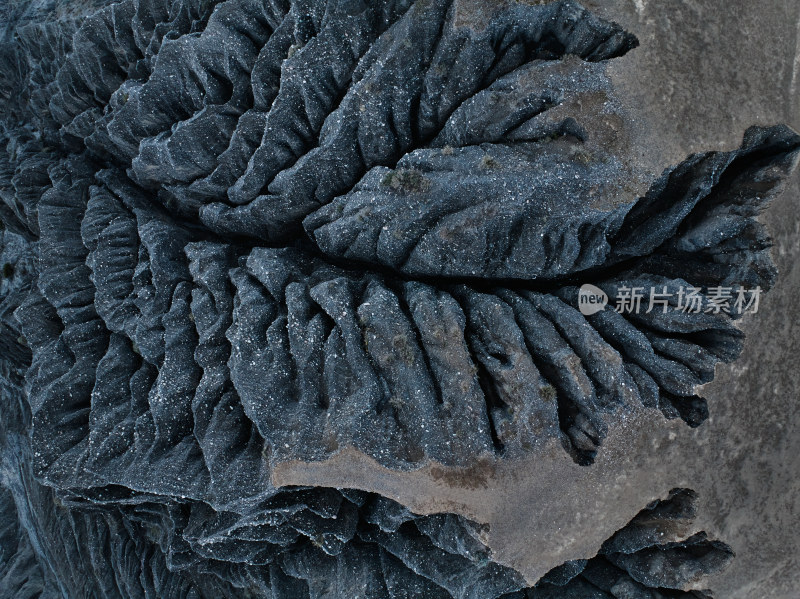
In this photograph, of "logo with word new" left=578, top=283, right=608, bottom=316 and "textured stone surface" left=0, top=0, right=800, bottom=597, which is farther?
"logo with word new" left=578, top=283, right=608, bottom=316

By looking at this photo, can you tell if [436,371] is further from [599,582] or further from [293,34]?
[293,34]

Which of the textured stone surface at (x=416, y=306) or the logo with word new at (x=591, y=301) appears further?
the logo with word new at (x=591, y=301)

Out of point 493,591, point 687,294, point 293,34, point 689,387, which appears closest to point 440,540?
point 493,591
